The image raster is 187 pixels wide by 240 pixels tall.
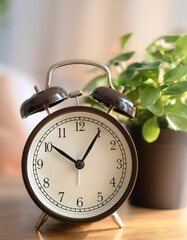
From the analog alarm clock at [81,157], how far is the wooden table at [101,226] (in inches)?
1.4

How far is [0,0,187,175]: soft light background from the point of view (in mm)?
2129

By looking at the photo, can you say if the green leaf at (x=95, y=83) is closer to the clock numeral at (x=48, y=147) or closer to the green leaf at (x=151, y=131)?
the green leaf at (x=151, y=131)

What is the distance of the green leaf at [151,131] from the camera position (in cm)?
99

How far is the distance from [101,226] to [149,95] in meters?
0.35

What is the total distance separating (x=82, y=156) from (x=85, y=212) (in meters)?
0.12

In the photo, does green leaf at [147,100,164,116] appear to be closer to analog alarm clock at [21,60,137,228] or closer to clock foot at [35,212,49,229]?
analog alarm clock at [21,60,137,228]

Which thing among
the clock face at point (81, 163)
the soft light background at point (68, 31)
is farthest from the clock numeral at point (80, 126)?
the soft light background at point (68, 31)

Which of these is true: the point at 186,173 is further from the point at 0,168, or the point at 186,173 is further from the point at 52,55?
the point at 52,55

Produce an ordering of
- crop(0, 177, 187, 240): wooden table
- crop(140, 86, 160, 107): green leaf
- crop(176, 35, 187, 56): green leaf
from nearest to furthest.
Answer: crop(0, 177, 187, 240): wooden table → crop(140, 86, 160, 107): green leaf → crop(176, 35, 187, 56): green leaf

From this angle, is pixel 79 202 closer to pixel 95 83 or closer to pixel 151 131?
pixel 151 131

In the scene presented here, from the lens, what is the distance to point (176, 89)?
0.99m

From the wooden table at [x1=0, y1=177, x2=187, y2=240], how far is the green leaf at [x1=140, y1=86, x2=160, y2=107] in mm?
293

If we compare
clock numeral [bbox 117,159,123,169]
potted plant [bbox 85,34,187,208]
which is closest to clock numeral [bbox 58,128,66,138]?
clock numeral [bbox 117,159,123,169]

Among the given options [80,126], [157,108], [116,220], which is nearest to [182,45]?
[157,108]
